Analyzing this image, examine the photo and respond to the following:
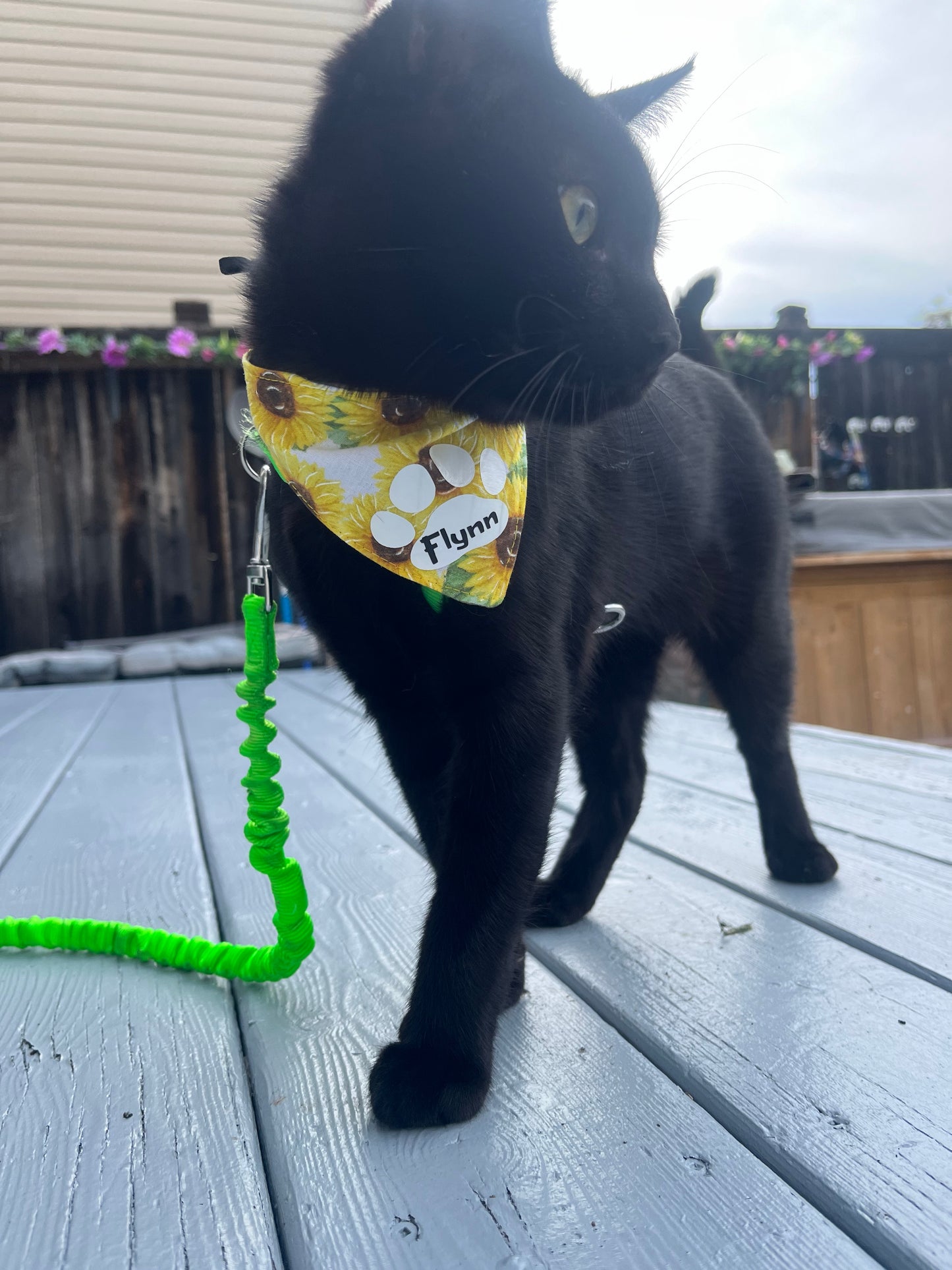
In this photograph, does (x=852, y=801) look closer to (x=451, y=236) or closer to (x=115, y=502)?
(x=451, y=236)

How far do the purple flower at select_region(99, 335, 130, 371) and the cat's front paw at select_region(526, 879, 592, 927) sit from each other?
356 cm

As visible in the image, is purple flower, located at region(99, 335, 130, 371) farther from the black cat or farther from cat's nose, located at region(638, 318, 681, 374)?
cat's nose, located at region(638, 318, 681, 374)

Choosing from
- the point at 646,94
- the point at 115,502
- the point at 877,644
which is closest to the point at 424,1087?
the point at 646,94

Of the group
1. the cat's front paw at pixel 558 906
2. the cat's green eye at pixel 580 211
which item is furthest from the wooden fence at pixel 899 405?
the cat's green eye at pixel 580 211

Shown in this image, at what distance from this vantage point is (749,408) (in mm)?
1515

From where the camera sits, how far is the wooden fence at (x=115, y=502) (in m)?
4.09

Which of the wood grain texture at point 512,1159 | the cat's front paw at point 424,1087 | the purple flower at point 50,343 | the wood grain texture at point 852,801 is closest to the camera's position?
the wood grain texture at point 512,1159

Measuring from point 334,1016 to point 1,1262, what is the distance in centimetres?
36

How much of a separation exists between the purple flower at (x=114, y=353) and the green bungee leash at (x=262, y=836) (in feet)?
11.3

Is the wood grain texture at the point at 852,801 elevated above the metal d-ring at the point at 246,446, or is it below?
below

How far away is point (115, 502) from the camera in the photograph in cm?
418

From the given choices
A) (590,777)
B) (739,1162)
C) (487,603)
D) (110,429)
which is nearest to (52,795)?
(590,777)

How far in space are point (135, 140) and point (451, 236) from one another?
506cm

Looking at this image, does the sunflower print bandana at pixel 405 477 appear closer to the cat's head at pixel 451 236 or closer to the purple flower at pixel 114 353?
the cat's head at pixel 451 236
